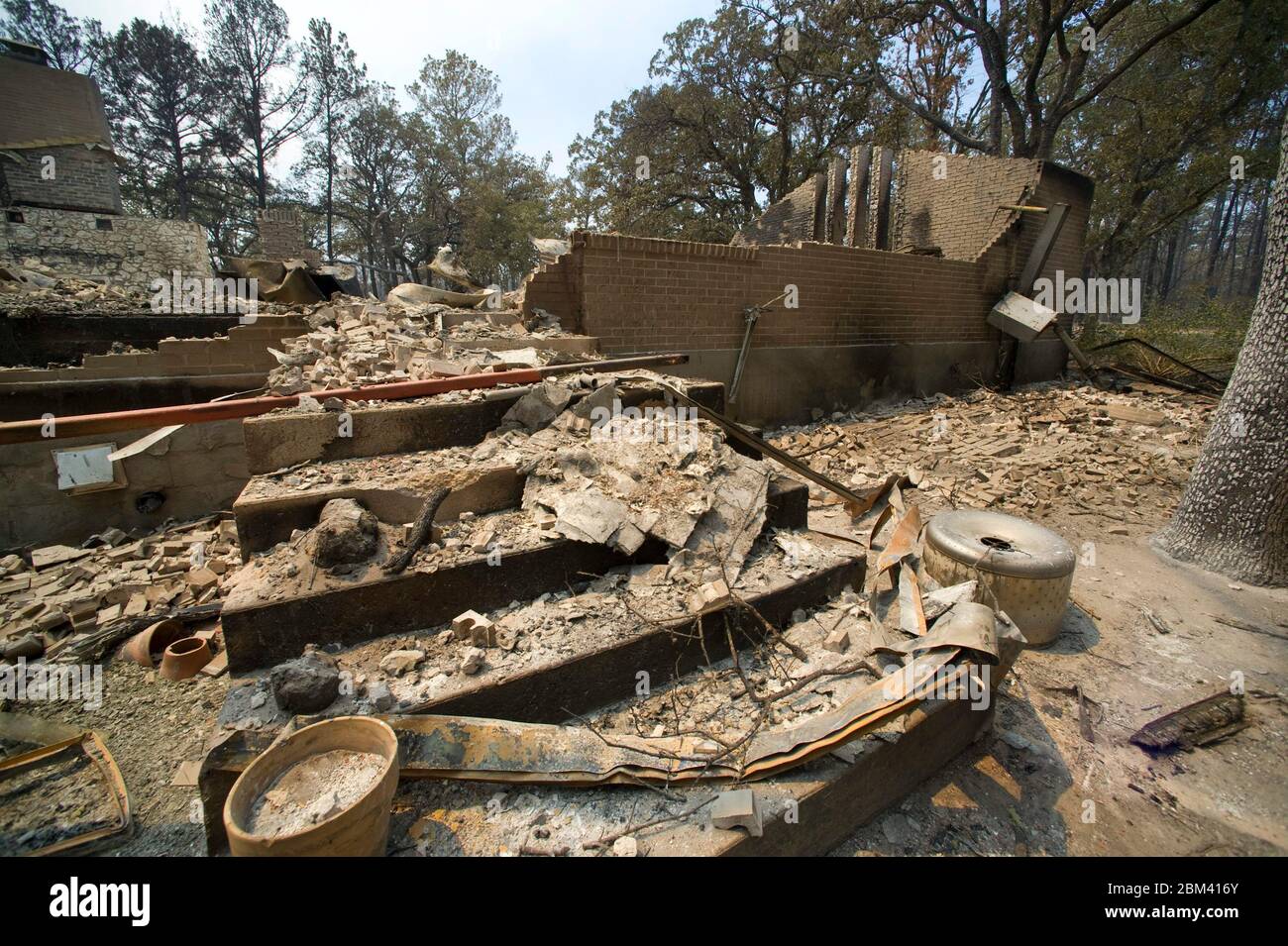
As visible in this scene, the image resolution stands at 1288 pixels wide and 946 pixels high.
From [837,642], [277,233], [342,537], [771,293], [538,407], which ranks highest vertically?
[277,233]

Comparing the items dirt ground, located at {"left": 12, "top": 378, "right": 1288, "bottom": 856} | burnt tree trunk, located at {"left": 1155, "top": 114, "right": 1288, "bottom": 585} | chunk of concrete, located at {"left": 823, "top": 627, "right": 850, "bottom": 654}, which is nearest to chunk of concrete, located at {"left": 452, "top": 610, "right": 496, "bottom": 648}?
dirt ground, located at {"left": 12, "top": 378, "right": 1288, "bottom": 856}

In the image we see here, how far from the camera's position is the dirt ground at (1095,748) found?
2244 mm

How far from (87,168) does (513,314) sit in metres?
18.1

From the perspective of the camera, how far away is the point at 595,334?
621cm

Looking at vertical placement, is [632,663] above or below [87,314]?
below

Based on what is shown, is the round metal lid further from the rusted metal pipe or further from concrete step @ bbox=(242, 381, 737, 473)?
the rusted metal pipe

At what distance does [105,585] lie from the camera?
3.57 meters

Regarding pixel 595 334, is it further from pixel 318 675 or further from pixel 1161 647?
pixel 1161 647

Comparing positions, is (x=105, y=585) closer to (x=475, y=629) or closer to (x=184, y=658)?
(x=184, y=658)

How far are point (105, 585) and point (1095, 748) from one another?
6.05 meters

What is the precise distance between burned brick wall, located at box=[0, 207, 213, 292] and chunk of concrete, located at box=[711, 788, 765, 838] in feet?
51.0

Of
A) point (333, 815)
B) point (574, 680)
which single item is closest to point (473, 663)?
point (574, 680)

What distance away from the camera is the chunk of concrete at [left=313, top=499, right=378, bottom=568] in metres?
2.49
